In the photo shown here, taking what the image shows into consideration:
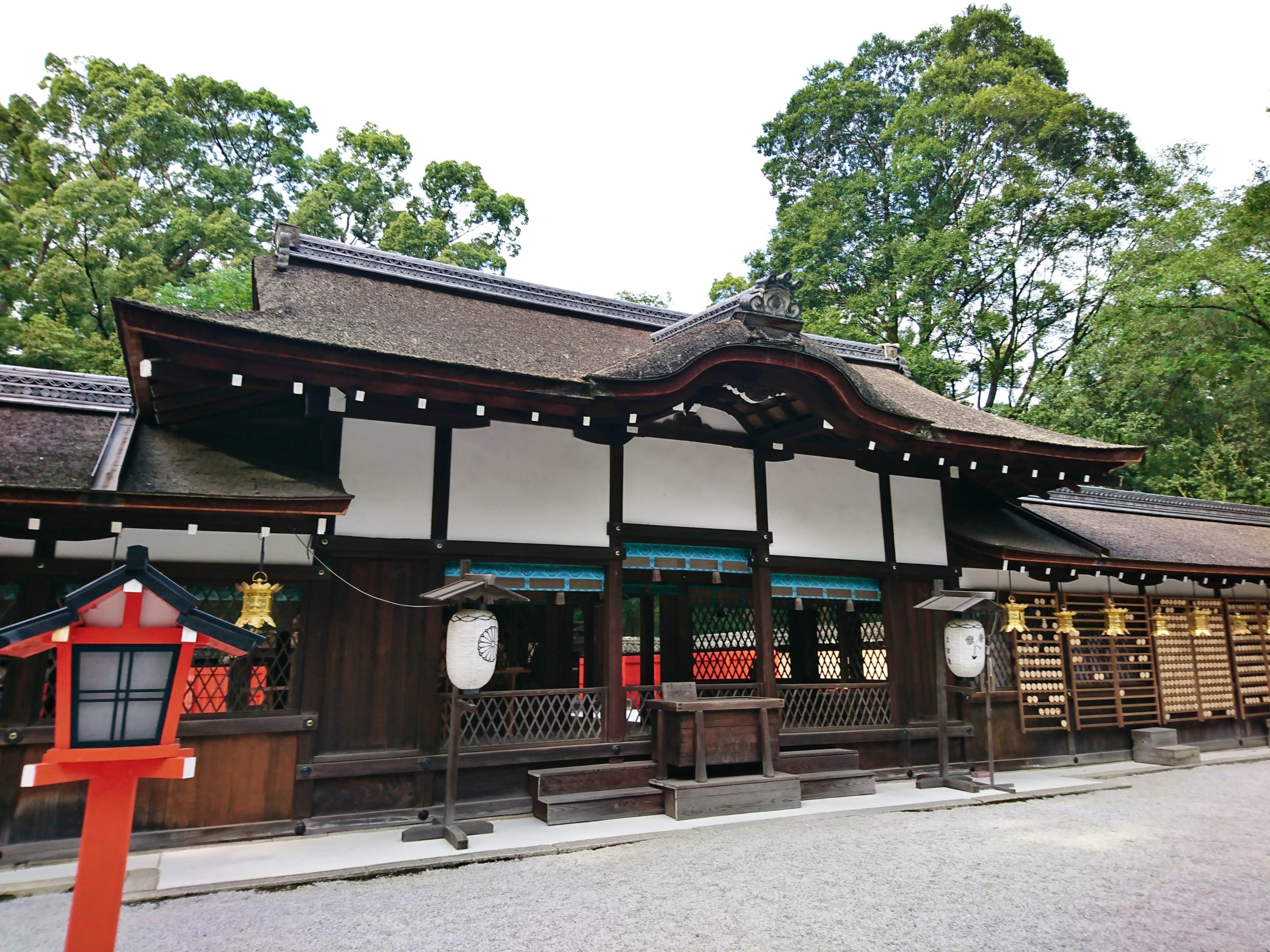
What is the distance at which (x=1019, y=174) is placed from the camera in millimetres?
24109

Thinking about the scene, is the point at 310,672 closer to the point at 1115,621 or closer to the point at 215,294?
the point at 1115,621

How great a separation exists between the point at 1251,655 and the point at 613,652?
11072 millimetres

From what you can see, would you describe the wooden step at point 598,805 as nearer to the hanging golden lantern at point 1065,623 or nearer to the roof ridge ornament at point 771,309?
the roof ridge ornament at point 771,309

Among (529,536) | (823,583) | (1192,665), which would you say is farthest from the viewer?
(1192,665)

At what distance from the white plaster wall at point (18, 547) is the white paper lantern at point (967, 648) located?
27.6ft

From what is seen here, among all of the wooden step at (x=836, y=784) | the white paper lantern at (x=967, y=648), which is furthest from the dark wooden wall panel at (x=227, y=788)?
the white paper lantern at (x=967, y=648)

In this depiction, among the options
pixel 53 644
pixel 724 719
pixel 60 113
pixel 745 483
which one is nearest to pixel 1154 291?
pixel 745 483

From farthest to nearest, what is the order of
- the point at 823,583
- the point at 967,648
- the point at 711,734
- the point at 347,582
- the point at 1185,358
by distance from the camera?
the point at 1185,358, the point at 823,583, the point at 967,648, the point at 711,734, the point at 347,582

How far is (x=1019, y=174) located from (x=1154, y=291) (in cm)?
693

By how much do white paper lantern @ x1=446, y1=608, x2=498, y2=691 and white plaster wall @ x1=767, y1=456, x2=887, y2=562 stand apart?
384cm

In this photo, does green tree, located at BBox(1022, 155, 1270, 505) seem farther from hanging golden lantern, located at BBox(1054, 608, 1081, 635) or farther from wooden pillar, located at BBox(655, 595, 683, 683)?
wooden pillar, located at BBox(655, 595, 683, 683)

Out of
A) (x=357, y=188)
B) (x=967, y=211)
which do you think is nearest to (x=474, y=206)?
(x=357, y=188)

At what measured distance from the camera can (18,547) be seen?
5984 mm

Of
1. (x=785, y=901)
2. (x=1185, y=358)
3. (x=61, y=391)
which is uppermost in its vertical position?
(x=1185, y=358)
